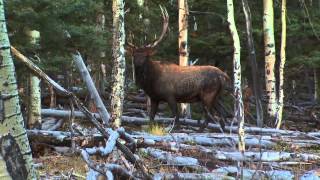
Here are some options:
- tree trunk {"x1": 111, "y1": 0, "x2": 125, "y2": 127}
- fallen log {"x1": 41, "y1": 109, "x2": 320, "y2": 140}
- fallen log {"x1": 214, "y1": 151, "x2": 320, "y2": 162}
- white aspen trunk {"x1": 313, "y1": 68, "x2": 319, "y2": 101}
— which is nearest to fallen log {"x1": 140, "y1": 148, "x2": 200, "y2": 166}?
fallen log {"x1": 214, "y1": 151, "x2": 320, "y2": 162}

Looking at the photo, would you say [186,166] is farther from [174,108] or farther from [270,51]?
[270,51]

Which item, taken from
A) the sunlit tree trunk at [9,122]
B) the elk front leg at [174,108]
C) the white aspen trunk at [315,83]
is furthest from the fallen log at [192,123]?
the white aspen trunk at [315,83]

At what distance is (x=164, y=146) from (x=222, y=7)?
924 centimetres

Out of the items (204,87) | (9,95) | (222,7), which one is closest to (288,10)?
(222,7)

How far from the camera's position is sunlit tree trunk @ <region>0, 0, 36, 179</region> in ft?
11.0

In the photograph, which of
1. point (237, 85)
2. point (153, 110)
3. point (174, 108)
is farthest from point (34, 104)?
point (237, 85)

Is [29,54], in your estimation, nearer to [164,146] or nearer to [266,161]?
[164,146]

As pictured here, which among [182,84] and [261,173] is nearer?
[261,173]

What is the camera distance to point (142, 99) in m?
17.0

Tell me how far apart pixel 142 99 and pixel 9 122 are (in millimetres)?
13605

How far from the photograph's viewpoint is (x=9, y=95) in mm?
3385

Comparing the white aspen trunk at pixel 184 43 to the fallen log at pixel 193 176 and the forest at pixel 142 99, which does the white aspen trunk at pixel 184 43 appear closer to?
the forest at pixel 142 99

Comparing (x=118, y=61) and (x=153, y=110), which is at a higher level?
(x=118, y=61)

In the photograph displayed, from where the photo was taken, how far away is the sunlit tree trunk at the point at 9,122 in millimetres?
3365
